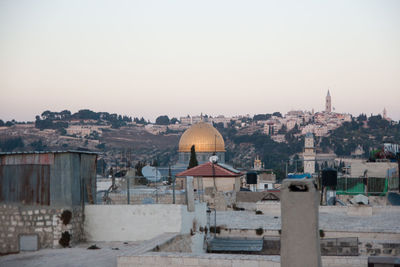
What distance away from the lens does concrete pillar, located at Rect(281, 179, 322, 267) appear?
5.66 meters

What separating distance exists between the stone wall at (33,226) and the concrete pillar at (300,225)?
22.0ft

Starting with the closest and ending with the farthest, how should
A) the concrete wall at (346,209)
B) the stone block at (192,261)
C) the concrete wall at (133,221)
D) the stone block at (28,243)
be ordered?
1. the stone block at (192,261)
2. the stone block at (28,243)
3. the concrete wall at (133,221)
4. the concrete wall at (346,209)

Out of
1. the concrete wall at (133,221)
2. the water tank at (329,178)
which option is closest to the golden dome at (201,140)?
the water tank at (329,178)

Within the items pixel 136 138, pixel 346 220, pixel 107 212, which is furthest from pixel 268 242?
pixel 136 138

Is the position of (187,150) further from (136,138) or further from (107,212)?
(136,138)

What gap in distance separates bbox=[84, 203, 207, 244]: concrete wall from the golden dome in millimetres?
58724

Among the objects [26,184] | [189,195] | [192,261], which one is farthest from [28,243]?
[192,261]

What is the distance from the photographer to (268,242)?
48.1 ft

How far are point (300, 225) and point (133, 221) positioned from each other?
6754 millimetres

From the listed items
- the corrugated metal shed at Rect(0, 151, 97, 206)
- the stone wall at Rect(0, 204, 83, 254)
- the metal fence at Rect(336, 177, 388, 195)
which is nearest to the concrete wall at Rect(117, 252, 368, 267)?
the stone wall at Rect(0, 204, 83, 254)

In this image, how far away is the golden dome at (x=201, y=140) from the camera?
71.8m

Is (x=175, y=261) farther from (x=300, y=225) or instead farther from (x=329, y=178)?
(x=329, y=178)

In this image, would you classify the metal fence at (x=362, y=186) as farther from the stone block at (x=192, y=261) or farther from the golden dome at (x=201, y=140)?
the golden dome at (x=201, y=140)

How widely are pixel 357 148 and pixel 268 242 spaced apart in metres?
125
